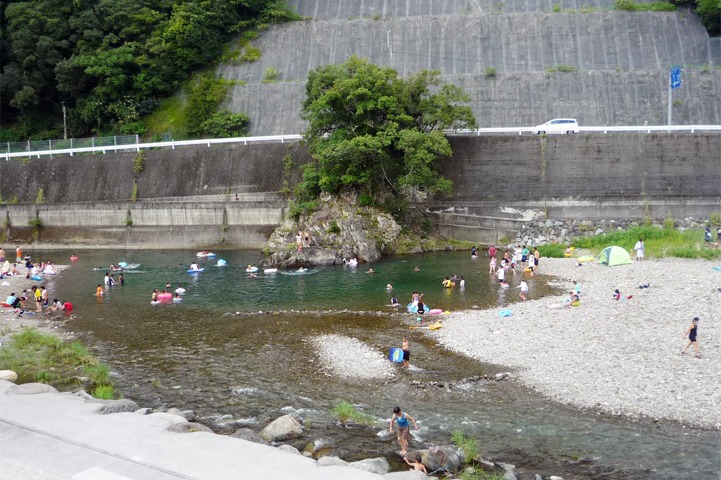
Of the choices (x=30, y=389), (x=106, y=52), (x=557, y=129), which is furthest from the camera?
(x=106, y=52)

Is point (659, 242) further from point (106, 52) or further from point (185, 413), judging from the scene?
point (106, 52)

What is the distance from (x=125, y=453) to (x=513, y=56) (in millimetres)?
49688

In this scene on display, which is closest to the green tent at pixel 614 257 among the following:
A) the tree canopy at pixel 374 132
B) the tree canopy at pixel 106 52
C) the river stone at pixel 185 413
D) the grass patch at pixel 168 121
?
the tree canopy at pixel 374 132

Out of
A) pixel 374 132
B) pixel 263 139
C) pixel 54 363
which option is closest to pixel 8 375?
pixel 54 363

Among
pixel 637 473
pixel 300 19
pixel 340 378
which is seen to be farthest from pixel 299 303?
pixel 300 19

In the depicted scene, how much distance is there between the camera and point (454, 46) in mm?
54875

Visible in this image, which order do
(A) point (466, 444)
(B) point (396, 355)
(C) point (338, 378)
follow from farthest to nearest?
(B) point (396, 355) < (C) point (338, 378) < (A) point (466, 444)

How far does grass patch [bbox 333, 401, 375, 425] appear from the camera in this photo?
1469cm

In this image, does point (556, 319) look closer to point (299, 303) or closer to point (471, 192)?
point (299, 303)

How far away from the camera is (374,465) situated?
1135 centimetres

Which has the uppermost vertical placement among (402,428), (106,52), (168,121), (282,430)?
(106,52)

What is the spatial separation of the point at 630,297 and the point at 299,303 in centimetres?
1314

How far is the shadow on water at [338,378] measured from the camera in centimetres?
1298

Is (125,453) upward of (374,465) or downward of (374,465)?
upward
